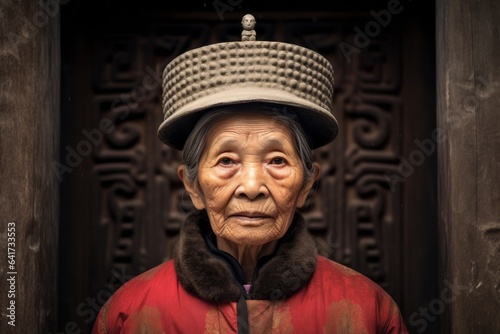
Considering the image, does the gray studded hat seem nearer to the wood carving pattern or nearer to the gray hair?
the gray hair

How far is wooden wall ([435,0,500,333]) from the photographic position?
8.52 ft

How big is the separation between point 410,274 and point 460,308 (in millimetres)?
508

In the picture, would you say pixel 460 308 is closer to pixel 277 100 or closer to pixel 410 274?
pixel 410 274

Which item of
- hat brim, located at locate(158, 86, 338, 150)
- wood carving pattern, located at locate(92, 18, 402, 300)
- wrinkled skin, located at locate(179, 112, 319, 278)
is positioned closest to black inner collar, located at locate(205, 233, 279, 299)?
wrinkled skin, located at locate(179, 112, 319, 278)

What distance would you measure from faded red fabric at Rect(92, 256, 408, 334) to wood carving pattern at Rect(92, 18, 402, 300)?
691mm

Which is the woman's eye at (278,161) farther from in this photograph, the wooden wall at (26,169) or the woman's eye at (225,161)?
the wooden wall at (26,169)

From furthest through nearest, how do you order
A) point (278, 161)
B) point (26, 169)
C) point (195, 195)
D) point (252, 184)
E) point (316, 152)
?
point (316, 152) → point (26, 169) → point (195, 195) → point (278, 161) → point (252, 184)

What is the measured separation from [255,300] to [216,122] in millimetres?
693

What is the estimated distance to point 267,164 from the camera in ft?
7.43

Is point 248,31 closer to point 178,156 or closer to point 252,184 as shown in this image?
point 252,184

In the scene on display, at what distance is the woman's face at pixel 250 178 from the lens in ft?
7.29

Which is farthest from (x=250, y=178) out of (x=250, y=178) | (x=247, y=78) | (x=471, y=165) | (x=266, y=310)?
(x=471, y=165)

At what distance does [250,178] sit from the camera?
2201mm

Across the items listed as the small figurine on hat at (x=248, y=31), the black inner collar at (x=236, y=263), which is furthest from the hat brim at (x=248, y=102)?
the black inner collar at (x=236, y=263)
